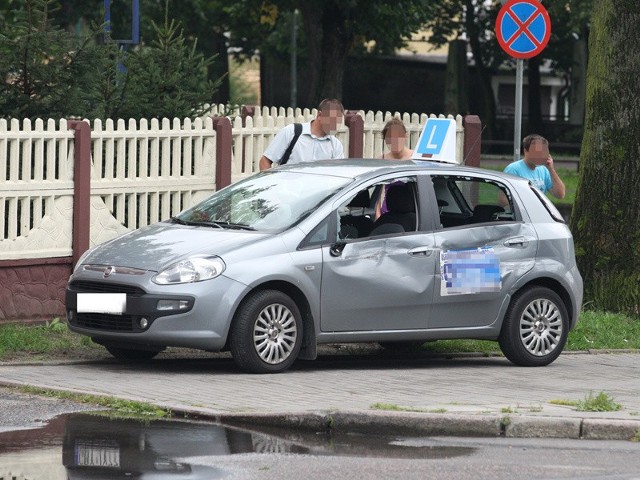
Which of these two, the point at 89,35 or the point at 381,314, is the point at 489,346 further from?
the point at 89,35

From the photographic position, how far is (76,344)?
12586 millimetres

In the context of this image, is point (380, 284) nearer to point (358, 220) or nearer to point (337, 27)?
point (358, 220)

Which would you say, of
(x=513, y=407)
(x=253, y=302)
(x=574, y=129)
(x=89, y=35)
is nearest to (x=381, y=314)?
(x=253, y=302)

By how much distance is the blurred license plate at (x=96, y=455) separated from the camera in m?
7.88

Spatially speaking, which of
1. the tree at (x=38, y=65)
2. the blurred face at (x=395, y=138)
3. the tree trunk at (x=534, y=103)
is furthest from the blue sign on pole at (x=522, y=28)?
the tree trunk at (x=534, y=103)

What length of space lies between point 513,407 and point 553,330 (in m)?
2.90

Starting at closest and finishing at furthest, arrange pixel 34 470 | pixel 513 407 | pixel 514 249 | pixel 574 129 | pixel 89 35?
pixel 34 470 < pixel 513 407 < pixel 514 249 < pixel 89 35 < pixel 574 129

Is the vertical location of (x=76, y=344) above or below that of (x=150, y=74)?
below

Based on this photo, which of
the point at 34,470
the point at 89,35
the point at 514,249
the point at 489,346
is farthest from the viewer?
the point at 89,35

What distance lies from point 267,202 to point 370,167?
0.87m

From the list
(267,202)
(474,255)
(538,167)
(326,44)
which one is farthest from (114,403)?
(326,44)

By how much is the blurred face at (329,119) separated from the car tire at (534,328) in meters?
2.41

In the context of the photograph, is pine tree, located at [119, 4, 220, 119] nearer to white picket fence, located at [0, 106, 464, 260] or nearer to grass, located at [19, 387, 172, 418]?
white picket fence, located at [0, 106, 464, 260]

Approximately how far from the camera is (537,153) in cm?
1430
